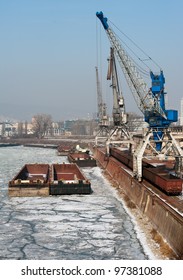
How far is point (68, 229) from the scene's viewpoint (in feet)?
69.9

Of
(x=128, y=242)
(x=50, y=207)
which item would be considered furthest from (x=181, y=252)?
(x=50, y=207)

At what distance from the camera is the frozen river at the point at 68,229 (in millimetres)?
17406

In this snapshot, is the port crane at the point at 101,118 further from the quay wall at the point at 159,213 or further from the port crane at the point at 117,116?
the quay wall at the point at 159,213

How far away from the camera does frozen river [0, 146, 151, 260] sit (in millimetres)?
17406

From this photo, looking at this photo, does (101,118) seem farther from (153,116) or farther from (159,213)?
(159,213)

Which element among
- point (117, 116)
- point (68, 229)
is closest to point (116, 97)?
point (117, 116)

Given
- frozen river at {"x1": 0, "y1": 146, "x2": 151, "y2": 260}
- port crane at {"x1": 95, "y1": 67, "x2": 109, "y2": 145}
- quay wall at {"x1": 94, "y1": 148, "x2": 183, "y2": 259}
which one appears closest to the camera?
quay wall at {"x1": 94, "y1": 148, "x2": 183, "y2": 259}

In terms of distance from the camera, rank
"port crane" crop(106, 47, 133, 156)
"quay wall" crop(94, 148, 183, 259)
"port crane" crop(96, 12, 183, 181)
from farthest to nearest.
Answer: "port crane" crop(106, 47, 133, 156), "port crane" crop(96, 12, 183, 181), "quay wall" crop(94, 148, 183, 259)

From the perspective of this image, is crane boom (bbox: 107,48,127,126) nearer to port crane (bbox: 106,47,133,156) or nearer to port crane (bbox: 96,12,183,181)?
port crane (bbox: 106,47,133,156)

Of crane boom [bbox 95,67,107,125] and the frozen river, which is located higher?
crane boom [bbox 95,67,107,125]

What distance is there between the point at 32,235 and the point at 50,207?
6809mm

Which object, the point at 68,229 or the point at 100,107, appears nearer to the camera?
the point at 68,229

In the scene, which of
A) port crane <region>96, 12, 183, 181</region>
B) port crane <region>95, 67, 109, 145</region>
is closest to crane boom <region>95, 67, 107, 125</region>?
port crane <region>95, 67, 109, 145</region>

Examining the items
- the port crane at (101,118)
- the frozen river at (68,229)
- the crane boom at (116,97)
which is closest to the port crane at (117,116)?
the crane boom at (116,97)
